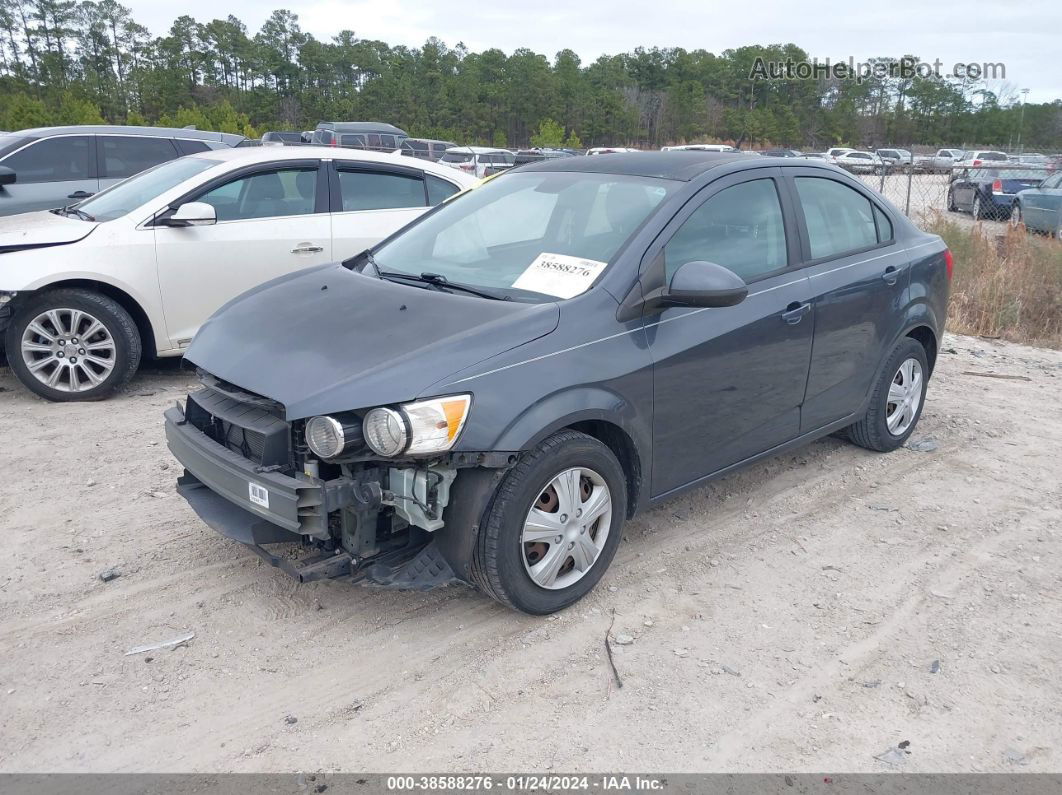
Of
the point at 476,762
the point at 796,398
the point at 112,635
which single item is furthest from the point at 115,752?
the point at 796,398

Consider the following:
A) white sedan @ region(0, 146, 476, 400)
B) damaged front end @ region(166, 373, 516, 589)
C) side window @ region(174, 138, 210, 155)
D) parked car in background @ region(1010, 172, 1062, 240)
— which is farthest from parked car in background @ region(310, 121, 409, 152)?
damaged front end @ region(166, 373, 516, 589)

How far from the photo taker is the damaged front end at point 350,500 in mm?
3117

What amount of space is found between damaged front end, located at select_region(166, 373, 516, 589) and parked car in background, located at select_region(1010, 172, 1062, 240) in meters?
15.4

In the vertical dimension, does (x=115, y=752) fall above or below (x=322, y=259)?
below

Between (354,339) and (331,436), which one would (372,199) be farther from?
(331,436)

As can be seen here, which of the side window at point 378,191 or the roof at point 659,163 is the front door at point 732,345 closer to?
the roof at point 659,163

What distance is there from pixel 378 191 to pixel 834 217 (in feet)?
12.8

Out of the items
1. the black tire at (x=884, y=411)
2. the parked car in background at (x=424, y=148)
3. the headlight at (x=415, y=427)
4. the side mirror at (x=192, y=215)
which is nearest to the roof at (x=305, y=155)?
the side mirror at (x=192, y=215)

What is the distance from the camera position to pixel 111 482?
4.83 meters

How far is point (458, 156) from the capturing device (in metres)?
27.3

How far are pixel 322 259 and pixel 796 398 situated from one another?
3.95 m

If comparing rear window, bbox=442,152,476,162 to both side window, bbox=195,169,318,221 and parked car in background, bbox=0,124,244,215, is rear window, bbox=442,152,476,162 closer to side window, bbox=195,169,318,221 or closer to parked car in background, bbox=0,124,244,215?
parked car in background, bbox=0,124,244,215

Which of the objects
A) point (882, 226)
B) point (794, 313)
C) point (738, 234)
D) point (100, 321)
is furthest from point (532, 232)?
point (100, 321)
